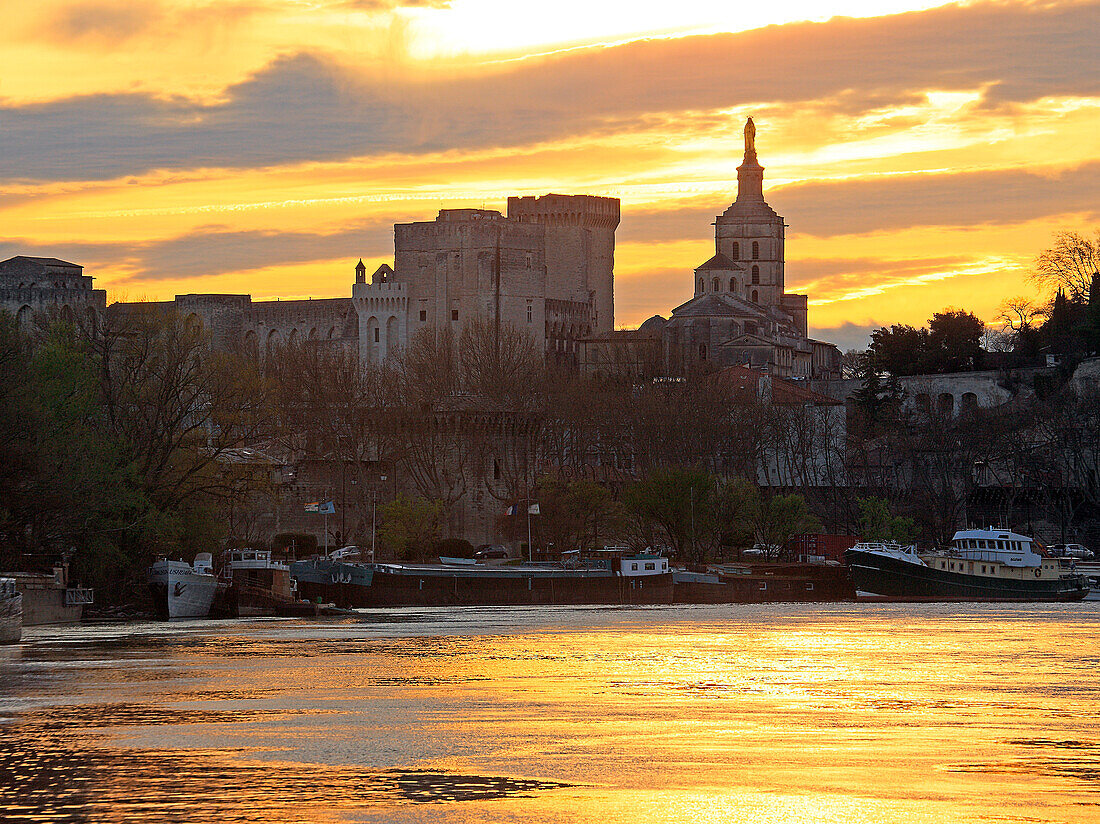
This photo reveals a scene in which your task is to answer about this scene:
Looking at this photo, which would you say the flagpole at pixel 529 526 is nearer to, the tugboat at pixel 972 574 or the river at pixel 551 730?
the tugboat at pixel 972 574

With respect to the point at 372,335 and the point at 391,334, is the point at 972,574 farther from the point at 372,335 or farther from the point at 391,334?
the point at 372,335

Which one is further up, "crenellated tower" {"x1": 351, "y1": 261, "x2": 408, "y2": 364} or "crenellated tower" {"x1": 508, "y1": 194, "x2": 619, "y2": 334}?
"crenellated tower" {"x1": 508, "y1": 194, "x2": 619, "y2": 334}

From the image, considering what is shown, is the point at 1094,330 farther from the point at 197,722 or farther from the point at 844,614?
the point at 197,722

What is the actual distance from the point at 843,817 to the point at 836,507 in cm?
8392

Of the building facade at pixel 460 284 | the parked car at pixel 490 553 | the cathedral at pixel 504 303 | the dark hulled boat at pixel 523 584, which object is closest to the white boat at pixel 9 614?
the dark hulled boat at pixel 523 584

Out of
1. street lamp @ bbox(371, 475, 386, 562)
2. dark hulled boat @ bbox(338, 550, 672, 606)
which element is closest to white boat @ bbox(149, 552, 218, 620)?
dark hulled boat @ bbox(338, 550, 672, 606)

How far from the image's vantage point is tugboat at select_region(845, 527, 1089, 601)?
246 feet

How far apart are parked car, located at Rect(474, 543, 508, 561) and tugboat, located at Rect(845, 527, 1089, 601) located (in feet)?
67.6

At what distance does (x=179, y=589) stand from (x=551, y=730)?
34195mm

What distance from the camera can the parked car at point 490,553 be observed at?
303 feet

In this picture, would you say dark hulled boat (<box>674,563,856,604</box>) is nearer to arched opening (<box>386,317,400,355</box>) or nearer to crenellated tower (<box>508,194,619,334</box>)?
arched opening (<box>386,317,400,355</box>)

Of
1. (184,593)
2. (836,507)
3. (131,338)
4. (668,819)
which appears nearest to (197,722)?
(668,819)

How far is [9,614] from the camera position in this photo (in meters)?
42.6

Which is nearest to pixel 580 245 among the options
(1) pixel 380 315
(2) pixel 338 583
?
(1) pixel 380 315
